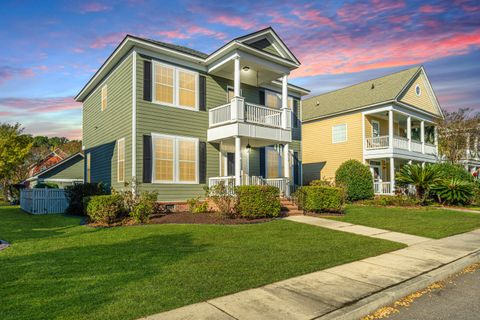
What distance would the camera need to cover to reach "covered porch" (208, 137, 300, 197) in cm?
1566

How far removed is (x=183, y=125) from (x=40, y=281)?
35.0 feet

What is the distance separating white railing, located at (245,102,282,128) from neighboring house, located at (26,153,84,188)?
17001 mm

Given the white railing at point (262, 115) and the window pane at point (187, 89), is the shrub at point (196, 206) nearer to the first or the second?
the white railing at point (262, 115)

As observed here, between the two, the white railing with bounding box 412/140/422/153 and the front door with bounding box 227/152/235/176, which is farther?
the white railing with bounding box 412/140/422/153

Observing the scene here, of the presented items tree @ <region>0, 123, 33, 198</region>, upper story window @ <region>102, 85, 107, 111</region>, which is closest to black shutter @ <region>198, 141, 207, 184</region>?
upper story window @ <region>102, 85, 107, 111</region>

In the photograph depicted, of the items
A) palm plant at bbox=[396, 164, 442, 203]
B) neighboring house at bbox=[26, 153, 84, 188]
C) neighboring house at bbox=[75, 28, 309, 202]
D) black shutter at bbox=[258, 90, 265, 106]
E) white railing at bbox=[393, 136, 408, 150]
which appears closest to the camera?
neighboring house at bbox=[75, 28, 309, 202]

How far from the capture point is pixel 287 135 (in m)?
16.4

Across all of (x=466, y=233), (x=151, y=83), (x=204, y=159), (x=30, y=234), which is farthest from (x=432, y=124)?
(x=30, y=234)

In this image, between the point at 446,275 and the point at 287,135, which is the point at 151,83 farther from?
the point at 446,275

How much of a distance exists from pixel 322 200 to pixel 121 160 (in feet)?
30.3

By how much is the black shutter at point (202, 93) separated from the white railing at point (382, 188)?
570 inches

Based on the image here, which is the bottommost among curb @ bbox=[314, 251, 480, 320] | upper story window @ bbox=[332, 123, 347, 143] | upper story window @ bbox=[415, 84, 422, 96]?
curb @ bbox=[314, 251, 480, 320]

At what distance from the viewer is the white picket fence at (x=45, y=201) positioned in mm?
17031

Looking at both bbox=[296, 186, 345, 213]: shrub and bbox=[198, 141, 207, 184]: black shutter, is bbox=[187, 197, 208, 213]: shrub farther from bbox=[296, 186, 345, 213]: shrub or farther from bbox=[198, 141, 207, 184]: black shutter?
bbox=[296, 186, 345, 213]: shrub
